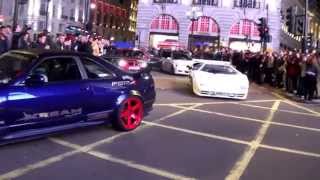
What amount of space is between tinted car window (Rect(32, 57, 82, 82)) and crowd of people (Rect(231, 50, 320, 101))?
1166 centimetres

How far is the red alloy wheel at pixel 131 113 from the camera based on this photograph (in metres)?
10.4

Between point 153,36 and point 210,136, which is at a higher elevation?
point 153,36

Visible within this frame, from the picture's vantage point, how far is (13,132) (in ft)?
26.7

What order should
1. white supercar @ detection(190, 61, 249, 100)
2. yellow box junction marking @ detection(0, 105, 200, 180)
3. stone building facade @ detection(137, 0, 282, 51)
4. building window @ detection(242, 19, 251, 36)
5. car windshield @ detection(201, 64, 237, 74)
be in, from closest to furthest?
1. yellow box junction marking @ detection(0, 105, 200, 180)
2. white supercar @ detection(190, 61, 249, 100)
3. car windshield @ detection(201, 64, 237, 74)
4. building window @ detection(242, 19, 251, 36)
5. stone building facade @ detection(137, 0, 282, 51)

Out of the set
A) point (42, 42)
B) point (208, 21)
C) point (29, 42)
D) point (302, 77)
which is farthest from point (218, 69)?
point (208, 21)

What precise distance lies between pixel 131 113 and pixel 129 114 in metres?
0.07

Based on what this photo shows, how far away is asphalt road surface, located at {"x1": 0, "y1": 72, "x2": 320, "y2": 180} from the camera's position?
7.54 metres

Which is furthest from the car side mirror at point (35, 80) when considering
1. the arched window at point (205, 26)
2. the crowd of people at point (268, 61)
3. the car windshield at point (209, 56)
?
the arched window at point (205, 26)

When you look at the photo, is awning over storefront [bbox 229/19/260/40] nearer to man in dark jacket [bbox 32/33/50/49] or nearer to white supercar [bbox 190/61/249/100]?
man in dark jacket [bbox 32/33/50/49]

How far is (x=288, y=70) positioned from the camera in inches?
872

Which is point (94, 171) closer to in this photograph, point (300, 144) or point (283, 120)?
point (300, 144)

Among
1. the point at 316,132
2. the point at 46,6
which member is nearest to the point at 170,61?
the point at 316,132

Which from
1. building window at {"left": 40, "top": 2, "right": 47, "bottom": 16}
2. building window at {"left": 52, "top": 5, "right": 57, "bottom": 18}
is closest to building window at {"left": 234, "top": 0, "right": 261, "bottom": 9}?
building window at {"left": 52, "top": 5, "right": 57, "bottom": 18}

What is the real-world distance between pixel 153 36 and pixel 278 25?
50.7 ft
